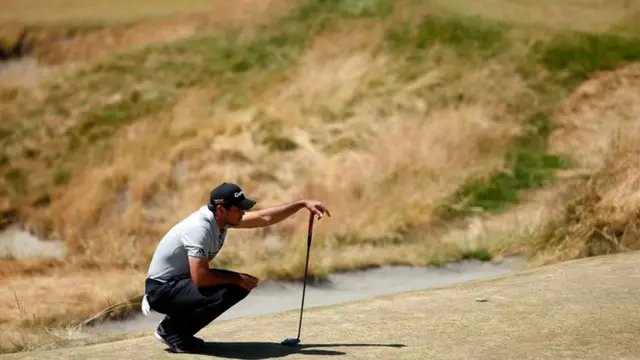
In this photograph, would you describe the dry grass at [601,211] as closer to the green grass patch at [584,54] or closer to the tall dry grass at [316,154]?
the tall dry grass at [316,154]

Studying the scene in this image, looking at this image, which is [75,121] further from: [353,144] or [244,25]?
[353,144]

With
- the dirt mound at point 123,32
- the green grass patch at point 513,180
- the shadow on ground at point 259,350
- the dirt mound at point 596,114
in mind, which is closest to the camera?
the shadow on ground at point 259,350

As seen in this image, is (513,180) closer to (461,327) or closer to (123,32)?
(461,327)

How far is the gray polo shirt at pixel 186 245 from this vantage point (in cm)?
794

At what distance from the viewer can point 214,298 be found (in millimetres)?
8055

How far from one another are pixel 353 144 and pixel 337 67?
11.1 feet

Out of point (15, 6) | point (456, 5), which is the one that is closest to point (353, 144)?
point (456, 5)

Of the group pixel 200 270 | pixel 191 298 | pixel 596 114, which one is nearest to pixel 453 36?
pixel 596 114

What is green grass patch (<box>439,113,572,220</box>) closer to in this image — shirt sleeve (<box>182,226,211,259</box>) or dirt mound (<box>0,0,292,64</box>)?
dirt mound (<box>0,0,292,64</box>)

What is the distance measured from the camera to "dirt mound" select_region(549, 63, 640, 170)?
64.2 feet

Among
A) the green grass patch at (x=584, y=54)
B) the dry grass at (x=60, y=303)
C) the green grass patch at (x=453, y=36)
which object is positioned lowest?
the dry grass at (x=60, y=303)

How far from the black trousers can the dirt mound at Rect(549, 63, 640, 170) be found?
37.5ft

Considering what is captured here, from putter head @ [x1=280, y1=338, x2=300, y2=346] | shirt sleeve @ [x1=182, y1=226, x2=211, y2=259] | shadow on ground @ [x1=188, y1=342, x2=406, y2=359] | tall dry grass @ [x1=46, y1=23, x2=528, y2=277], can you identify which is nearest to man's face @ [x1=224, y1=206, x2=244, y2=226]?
shirt sleeve @ [x1=182, y1=226, x2=211, y2=259]

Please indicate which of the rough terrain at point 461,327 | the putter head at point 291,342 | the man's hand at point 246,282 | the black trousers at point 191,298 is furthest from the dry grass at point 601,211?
the black trousers at point 191,298
